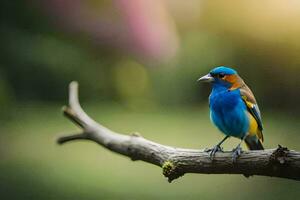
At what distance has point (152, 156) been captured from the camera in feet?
4.09

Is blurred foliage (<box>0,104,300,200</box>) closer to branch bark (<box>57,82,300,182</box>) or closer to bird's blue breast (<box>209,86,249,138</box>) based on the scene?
branch bark (<box>57,82,300,182</box>)

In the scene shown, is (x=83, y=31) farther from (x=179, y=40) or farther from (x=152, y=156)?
(x=152, y=156)

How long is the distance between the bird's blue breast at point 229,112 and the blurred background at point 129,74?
7.67ft

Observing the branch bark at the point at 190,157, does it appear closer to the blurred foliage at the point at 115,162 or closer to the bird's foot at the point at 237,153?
the bird's foot at the point at 237,153

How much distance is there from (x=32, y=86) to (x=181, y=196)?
2084mm

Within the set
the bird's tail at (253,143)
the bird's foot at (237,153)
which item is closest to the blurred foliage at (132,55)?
the bird's tail at (253,143)

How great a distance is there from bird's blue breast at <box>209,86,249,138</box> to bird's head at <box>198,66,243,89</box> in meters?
0.02

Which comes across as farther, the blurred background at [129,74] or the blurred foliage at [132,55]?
the blurred foliage at [132,55]

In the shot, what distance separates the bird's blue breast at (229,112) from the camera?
3.53ft

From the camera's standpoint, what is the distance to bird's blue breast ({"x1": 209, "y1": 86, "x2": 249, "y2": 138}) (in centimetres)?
108

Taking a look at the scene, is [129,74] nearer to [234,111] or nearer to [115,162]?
[115,162]

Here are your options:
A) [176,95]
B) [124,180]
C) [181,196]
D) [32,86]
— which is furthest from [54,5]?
[181,196]

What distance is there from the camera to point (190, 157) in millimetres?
1129

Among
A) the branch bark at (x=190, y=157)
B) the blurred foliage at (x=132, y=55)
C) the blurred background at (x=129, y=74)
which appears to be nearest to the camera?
the branch bark at (x=190, y=157)
